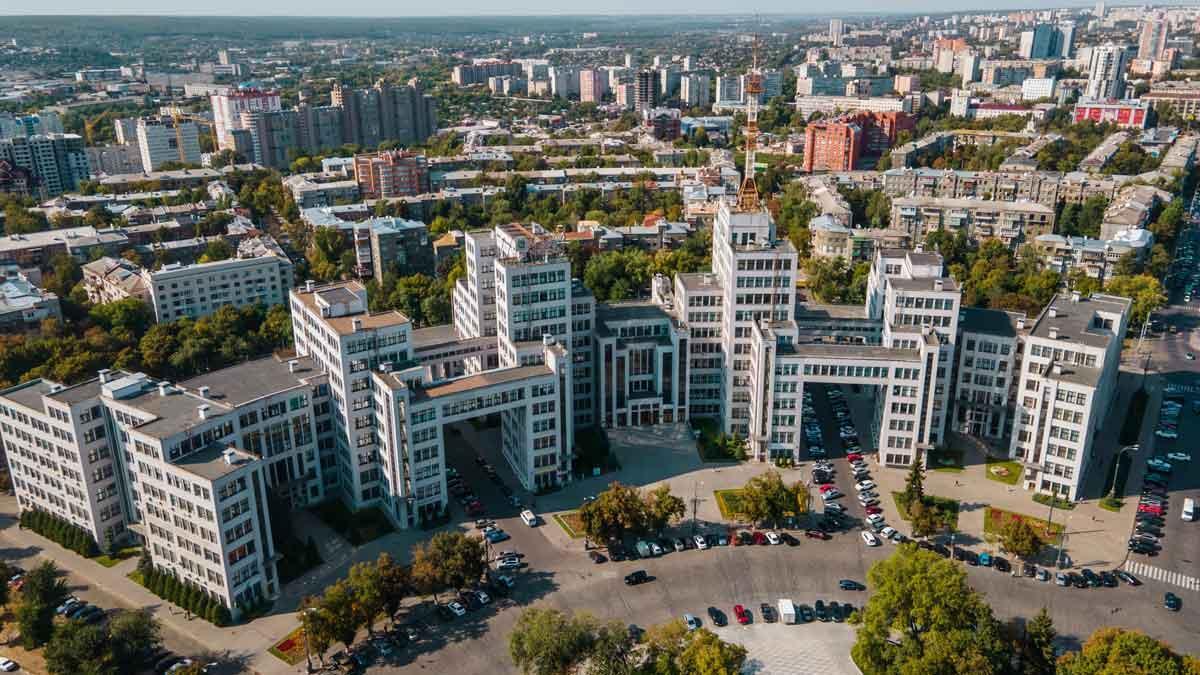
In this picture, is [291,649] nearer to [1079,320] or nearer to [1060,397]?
[1060,397]

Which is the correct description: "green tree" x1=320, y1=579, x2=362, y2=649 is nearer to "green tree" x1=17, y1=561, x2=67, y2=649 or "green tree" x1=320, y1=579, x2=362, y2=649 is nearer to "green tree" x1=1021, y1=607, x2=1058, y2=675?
"green tree" x1=17, y1=561, x2=67, y2=649

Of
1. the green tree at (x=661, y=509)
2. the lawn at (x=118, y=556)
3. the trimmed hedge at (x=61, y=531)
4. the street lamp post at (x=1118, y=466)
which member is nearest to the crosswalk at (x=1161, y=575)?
the street lamp post at (x=1118, y=466)

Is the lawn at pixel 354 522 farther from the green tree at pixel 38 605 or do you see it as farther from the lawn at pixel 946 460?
the lawn at pixel 946 460

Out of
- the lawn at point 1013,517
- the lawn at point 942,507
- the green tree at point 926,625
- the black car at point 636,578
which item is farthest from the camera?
the lawn at point 942,507

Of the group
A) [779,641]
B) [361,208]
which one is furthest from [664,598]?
[361,208]

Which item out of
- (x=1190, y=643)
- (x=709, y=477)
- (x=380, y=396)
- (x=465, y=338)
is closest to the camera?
(x=1190, y=643)

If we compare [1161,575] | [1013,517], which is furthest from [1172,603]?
[1013,517]

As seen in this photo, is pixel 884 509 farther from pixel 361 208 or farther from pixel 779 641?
pixel 361 208
